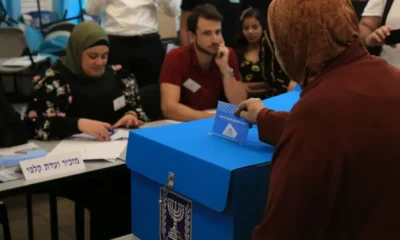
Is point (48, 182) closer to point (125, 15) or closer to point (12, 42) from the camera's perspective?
point (125, 15)

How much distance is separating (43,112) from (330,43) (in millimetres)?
1777

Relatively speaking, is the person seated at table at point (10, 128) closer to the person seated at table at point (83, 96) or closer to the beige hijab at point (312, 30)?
the person seated at table at point (83, 96)

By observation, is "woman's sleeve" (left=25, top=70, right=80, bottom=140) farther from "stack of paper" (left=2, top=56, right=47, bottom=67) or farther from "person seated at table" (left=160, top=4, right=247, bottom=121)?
"stack of paper" (left=2, top=56, right=47, bottom=67)

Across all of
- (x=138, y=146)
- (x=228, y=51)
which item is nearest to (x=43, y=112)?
(x=228, y=51)

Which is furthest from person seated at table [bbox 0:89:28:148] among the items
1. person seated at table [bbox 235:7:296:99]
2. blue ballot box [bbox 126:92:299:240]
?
person seated at table [bbox 235:7:296:99]

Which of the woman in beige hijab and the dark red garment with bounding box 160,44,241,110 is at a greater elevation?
the woman in beige hijab

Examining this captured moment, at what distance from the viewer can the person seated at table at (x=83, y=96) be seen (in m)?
2.24

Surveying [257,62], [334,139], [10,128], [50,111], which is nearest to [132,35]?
[257,62]

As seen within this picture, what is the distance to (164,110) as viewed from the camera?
2621 millimetres

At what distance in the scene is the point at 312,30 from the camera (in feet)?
2.64

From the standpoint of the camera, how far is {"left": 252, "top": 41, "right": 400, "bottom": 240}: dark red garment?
2.52 ft

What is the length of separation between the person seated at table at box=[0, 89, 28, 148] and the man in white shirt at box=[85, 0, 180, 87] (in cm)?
122

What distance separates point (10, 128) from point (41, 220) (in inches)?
47.6

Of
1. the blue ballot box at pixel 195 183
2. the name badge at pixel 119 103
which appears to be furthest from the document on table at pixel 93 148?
the blue ballot box at pixel 195 183
